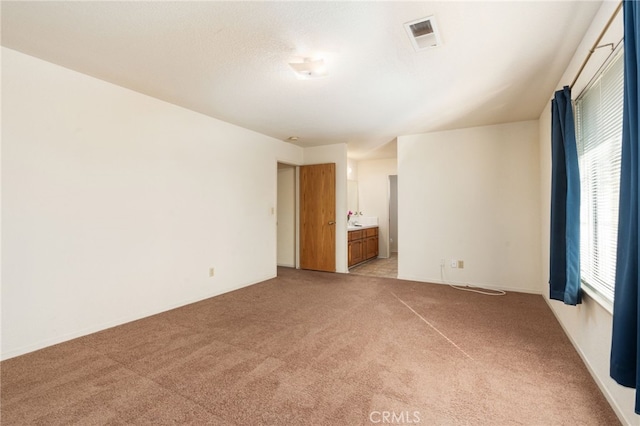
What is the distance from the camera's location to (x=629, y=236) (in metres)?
1.13

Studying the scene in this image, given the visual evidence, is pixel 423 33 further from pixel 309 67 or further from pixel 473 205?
pixel 473 205

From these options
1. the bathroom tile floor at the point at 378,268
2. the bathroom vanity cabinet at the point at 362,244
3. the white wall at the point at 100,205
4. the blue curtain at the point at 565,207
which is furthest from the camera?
the bathroom vanity cabinet at the point at 362,244

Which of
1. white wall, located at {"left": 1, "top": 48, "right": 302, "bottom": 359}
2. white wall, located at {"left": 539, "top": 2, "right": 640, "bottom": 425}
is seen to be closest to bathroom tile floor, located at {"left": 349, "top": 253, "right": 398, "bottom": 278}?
white wall, located at {"left": 1, "top": 48, "right": 302, "bottom": 359}

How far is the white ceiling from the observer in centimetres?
183

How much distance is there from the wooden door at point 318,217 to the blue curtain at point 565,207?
3.34 m

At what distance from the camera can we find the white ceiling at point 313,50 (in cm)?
183

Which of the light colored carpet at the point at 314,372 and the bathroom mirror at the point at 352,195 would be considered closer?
the light colored carpet at the point at 314,372

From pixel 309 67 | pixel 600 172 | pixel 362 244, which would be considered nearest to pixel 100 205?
pixel 309 67

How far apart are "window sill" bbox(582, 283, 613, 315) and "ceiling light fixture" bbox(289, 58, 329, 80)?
251 centimetres

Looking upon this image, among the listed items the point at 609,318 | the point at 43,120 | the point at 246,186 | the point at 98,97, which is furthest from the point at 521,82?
the point at 43,120

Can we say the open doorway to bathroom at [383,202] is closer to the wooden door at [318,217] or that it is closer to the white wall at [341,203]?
the white wall at [341,203]

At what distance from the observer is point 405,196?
15.9 ft

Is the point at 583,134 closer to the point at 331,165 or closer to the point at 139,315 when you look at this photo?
the point at 331,165

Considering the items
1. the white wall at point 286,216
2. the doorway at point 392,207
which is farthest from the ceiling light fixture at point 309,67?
the doorway at point 392,207
